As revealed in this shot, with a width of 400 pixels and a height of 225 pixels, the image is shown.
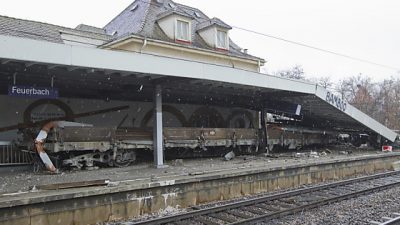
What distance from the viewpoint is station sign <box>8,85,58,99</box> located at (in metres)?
10.9

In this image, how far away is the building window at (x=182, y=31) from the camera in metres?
21.5

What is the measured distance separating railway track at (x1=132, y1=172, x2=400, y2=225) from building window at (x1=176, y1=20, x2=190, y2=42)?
39.4ft

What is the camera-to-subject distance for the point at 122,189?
28.6 feet

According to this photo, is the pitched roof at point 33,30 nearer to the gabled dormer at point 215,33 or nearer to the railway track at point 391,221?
the gabled dormer at point 215,33

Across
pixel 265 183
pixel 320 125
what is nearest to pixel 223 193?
pixel 265 183

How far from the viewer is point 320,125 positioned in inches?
931

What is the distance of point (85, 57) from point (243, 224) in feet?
17.8

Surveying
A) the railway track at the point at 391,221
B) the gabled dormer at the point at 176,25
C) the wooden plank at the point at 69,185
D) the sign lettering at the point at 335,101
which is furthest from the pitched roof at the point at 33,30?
the railway track at the point at 391,221

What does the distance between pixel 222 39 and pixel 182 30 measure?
3260 mm

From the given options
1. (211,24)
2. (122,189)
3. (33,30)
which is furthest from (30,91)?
(211,24)

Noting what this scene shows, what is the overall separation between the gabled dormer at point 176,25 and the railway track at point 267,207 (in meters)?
11.9

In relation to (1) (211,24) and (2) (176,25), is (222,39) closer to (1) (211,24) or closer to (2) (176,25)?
(1) (211,24)

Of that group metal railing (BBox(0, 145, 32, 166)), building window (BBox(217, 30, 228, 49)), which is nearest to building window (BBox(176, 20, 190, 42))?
building window (BBox(217, 30, 228, 49))

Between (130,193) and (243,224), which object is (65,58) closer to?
(130,193)
